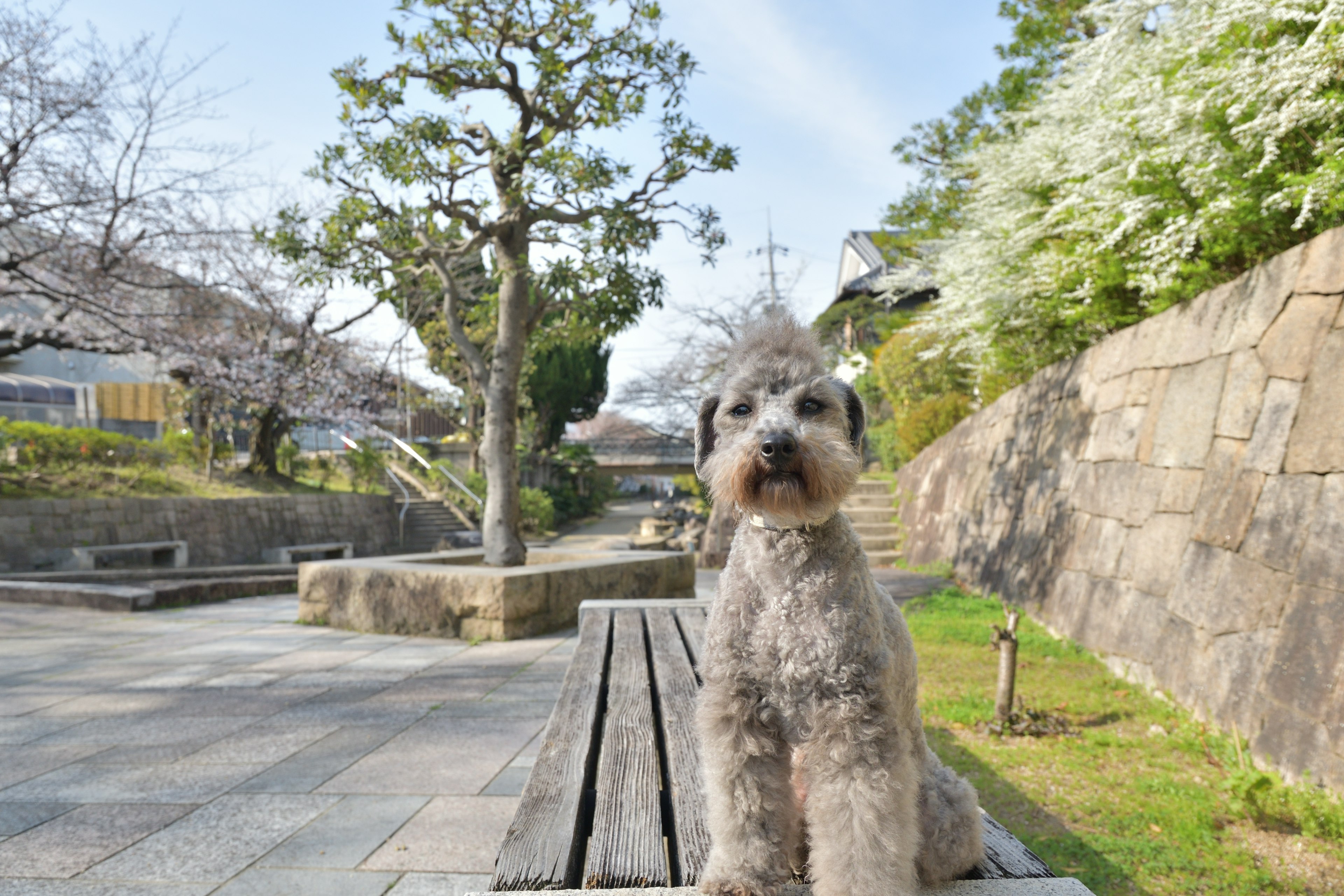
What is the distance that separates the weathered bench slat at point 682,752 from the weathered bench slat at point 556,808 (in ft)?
0.73

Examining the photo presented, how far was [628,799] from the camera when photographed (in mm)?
1871

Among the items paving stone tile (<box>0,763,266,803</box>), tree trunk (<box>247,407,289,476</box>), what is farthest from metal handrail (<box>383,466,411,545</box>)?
paving stone tile (<box>0,763,266,803</box>)

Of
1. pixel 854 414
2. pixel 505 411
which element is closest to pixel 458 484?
pixel 505 411

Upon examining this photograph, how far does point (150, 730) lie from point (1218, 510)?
18.9 ft

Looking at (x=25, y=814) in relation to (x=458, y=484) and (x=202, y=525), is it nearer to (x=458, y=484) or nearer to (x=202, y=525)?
(x=202, y=525)

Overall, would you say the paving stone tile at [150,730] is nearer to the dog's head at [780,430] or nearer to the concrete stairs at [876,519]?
the dog's head at [780,430]

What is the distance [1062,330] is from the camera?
7273 millimetres

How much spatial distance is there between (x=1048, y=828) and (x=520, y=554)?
17.0 ft

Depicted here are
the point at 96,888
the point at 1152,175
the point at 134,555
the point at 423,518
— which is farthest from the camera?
the point at 423,518

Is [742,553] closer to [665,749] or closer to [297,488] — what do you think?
[665,749]

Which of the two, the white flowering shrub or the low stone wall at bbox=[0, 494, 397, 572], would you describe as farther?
the low stone wall at bbox=[0, 494, 397, 572]

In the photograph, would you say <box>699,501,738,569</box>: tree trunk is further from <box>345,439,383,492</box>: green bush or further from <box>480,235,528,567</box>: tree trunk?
<box>345,439,383,492</box>: green bush

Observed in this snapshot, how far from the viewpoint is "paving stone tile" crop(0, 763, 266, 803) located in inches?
119

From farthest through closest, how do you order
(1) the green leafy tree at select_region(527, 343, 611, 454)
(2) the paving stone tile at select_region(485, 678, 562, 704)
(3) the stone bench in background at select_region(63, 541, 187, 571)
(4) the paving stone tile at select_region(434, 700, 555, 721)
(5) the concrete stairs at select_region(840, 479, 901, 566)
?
(1) the green leafy tree at select_region(527, 343, 611, 454)
(3) the stone bench in background at select_region(63, 541, 187, 571)
(5) the concrete stairs at select_region(840, 479, 901, 566)
(2) the paving stone tile at select_region(485, 678, 562, 704)
(4) the paving stone tile at select_region(434, 700, 555, 721)
